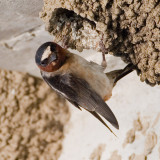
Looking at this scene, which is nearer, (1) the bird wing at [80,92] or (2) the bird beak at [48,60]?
(2) the bird beak at [48,60]

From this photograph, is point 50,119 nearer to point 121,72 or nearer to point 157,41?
point 121,72

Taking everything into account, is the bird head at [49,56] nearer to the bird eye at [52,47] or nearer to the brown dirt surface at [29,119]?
the bird eye at [52,47]

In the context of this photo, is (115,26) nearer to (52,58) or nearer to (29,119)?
(52,58)

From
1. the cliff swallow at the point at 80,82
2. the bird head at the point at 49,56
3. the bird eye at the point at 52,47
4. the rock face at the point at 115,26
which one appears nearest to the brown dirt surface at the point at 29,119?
the rock face at the point at 115,26

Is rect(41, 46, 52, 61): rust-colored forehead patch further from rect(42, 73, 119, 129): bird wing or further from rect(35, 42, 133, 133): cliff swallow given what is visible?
rect(42, 73, 119, 129): bird wing

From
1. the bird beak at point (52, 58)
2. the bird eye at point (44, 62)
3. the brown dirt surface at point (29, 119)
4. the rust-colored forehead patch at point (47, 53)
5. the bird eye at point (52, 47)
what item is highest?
the bird eye at point (52, 47)

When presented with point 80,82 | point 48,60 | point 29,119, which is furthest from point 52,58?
point 29,119

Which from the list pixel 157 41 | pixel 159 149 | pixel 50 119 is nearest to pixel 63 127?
pixel 50 119
